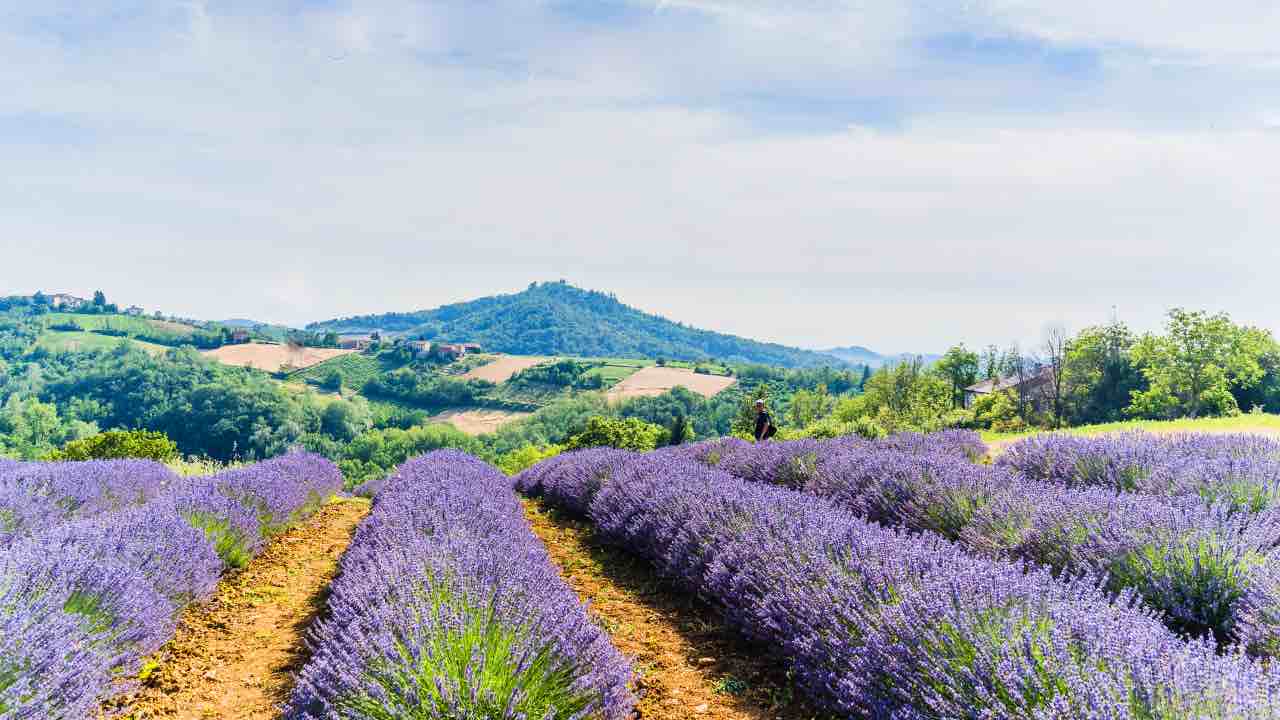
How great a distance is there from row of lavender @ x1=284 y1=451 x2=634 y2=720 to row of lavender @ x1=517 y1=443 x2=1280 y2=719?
35.9 inches

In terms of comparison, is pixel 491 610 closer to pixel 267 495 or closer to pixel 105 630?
pixel 105 630

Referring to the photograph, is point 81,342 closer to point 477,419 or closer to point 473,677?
point 477,419

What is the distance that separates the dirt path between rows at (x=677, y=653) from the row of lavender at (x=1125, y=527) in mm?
1287

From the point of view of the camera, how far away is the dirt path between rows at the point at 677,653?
3.14 meters

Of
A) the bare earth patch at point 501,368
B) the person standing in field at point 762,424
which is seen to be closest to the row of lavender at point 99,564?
the person standing in field at point 762,424

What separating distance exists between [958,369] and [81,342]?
124 metres

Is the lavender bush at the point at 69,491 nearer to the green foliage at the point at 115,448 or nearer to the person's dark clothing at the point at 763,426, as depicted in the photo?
the green foliage at the point at 115,448

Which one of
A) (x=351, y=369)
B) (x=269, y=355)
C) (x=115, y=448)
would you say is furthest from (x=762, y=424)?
(x=269, y=355)

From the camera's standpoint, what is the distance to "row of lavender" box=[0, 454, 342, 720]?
262 centimetres

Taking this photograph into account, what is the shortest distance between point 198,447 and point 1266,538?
84889 millimetres

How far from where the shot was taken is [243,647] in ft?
13.9

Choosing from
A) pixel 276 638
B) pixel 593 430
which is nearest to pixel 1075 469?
pixel 276 638

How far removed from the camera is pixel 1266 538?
344 centimetres

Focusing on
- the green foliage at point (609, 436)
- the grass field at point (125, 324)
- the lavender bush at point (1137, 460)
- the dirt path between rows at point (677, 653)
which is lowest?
the green foliage at point (609, 436)
